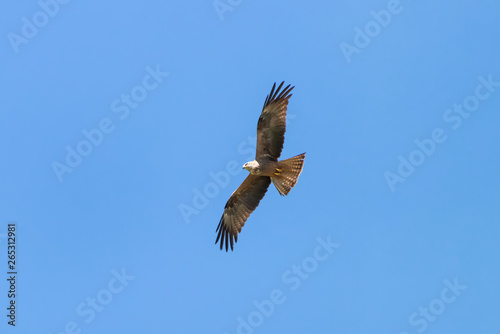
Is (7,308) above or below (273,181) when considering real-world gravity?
above

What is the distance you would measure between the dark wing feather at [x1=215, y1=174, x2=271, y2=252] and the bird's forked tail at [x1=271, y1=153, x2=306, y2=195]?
2.62ft

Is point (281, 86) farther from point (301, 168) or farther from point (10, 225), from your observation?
point (10, 225)

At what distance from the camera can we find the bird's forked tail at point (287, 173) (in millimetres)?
23000

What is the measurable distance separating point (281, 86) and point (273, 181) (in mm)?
2172

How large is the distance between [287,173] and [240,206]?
1.77m

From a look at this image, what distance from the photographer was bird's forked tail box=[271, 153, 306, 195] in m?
23.0

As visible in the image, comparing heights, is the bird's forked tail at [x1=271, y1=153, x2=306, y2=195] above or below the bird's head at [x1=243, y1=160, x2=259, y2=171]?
below

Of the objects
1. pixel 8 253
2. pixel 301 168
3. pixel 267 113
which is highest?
pixel 8 253

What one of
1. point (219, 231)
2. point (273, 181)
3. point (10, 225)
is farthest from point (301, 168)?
point (10, 225)

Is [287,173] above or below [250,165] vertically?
below

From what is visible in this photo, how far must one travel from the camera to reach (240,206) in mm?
24328

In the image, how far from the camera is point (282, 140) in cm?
2330

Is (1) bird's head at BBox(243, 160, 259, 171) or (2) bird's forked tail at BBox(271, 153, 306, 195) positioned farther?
(1) bird's head at BBox(243, 160, 259, 171)

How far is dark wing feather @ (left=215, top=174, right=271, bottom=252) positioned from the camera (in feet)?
79.0
